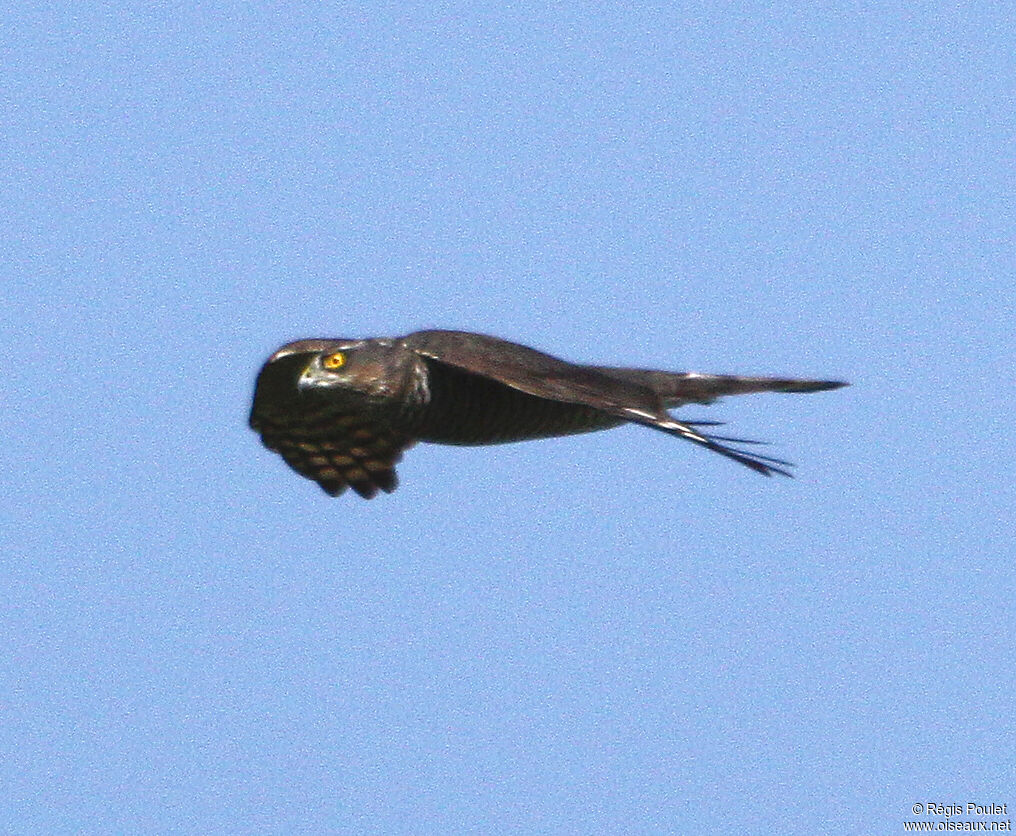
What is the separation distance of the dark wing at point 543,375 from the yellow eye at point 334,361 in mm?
445

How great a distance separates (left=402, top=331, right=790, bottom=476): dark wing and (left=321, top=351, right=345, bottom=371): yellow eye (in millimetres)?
445

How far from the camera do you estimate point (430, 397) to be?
10438 millimetres

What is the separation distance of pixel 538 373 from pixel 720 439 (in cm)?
145

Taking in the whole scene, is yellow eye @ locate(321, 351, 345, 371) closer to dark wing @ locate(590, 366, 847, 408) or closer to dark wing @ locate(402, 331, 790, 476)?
dark wing @ locate(402, 331, 790, 476)

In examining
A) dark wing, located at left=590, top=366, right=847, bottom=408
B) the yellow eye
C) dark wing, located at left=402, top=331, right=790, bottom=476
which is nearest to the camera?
dark wing, located at left=402, top=331, right=790, bottom=476

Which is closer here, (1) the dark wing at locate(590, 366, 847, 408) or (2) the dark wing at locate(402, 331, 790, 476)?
(2) the dark wing at locate(402, 331, 790, 476)

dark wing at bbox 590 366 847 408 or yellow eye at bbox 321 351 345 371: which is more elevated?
dark wing at bbox 590 366 847 408

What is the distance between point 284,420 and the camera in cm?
1145

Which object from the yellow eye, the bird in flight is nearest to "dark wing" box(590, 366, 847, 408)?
the bird in flight

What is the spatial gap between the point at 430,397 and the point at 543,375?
0.91 m

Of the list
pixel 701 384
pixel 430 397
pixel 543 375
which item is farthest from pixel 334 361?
pixel 701 384

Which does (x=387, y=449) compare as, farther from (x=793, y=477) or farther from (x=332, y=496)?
(x=793, y=477)

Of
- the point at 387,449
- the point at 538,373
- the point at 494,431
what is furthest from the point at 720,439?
the point at 387,449

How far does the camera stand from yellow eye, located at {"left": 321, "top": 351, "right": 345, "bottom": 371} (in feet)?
34.8
